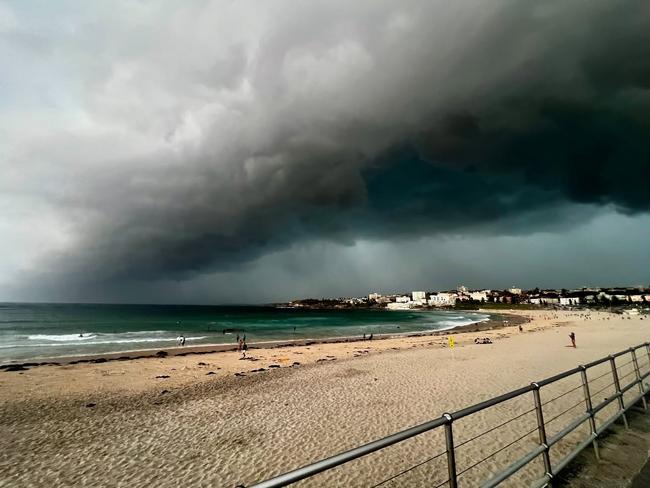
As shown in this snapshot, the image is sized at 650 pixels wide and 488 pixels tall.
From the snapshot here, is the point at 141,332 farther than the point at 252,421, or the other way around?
the point at 141,332

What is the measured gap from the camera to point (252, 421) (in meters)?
11.9

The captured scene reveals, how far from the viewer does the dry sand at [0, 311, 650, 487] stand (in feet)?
27.3

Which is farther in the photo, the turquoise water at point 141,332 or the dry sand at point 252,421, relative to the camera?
the turquoise water at point 141,332

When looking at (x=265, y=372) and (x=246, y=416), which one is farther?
(x=265, y=372)

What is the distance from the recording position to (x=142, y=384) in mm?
19328

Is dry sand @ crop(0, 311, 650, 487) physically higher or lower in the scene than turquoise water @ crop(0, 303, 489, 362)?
higher

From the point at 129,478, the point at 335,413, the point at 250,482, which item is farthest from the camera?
the point at 335,413

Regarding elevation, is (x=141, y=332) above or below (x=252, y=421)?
below

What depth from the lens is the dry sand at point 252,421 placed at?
8328 mm

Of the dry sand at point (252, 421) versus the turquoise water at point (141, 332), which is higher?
the dry sand at point (252, 421)

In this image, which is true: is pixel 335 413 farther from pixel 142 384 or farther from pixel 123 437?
pixel 142 384

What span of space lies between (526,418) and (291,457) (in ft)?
24.3

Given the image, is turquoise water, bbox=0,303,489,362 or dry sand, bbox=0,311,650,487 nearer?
dry sand, bbox=0,311,650,487

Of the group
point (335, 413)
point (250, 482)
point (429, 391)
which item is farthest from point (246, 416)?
point (429, 391)
